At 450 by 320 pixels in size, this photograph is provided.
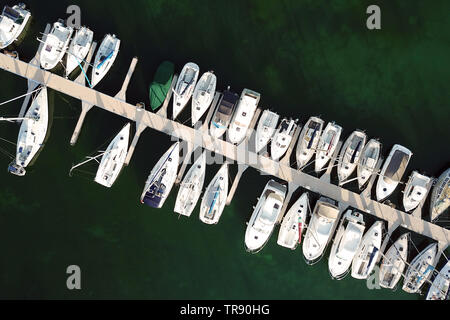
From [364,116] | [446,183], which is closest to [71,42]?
[364,116]

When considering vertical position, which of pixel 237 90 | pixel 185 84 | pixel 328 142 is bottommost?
pixel 328 142

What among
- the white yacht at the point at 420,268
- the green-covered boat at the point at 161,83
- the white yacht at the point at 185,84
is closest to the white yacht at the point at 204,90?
the white yacht at the point at 185,84

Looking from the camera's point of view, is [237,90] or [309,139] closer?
[309,139]

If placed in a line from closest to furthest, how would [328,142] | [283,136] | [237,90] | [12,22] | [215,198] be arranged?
[12,22] → [283,136] → [328,142] → [215,198] → [237,90]

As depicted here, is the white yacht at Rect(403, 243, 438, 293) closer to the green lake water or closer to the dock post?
the green lake water

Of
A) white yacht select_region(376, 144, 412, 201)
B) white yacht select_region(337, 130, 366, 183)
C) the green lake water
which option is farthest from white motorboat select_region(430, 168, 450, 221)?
white yacht select_region(337, 130, 366, 183)

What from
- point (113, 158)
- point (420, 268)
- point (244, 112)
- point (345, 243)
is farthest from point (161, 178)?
point (420, 268)

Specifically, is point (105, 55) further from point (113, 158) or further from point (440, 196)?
point (440, 196)

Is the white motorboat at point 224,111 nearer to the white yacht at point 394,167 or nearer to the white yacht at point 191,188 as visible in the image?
the white yacht at point 191,188
